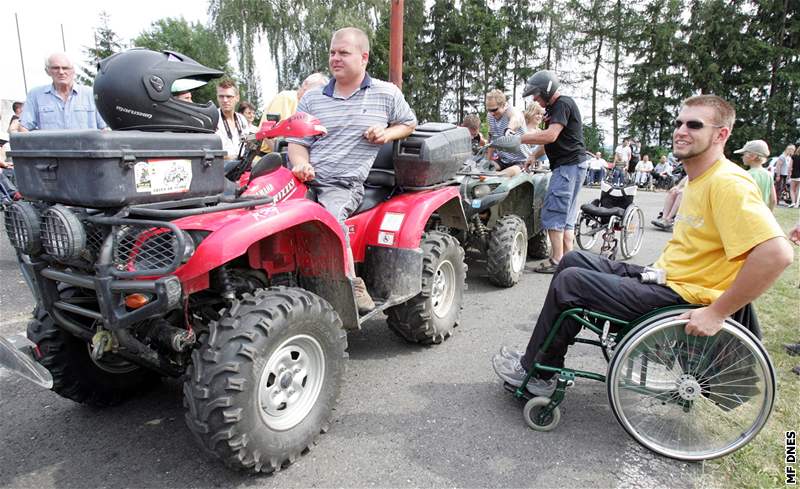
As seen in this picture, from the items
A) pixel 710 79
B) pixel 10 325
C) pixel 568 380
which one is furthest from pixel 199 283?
pixel 710 79

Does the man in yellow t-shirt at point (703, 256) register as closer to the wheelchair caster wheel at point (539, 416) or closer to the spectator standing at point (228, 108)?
the wheelchair caster wheel at point (539, 416)

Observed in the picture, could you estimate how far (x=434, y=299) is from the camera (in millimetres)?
3965

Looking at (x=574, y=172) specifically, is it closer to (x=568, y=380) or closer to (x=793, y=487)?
(x=568, y=380)

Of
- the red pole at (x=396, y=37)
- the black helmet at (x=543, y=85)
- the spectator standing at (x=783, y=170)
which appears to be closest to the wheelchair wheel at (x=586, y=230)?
the black helmet at (x=543, y=85)

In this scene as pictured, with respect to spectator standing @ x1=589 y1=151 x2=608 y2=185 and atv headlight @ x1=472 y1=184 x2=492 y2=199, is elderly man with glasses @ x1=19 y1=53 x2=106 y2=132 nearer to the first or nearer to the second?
atv headlight @ x1=472 y1=184 x2=492 y2=199

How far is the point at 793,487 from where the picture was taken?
7.70 ft

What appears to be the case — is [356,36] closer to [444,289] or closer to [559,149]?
[444,289]

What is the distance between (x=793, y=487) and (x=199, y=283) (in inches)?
114

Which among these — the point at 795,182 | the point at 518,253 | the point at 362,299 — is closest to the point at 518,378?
the point at 362,299

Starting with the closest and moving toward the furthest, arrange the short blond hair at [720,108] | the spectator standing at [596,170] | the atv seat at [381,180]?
1. the short blond hair at [720,108]
2. the atv seat at [381,180]
3. the spectator standing at [596,170]

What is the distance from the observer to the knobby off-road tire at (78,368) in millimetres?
2559

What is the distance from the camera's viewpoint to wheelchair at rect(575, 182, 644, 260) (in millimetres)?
7188

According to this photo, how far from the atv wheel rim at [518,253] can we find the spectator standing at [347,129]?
2.66 meters

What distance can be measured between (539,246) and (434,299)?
3.60 metres
